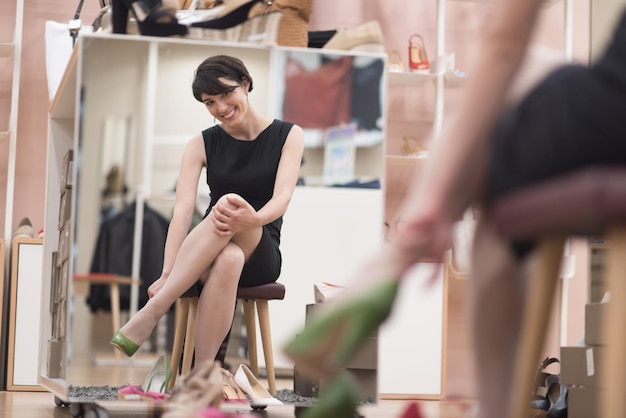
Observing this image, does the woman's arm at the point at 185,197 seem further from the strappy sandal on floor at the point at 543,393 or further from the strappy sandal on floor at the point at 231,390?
the strappy sandal on floor at the point at 543,393

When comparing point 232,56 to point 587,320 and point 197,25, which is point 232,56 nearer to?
point 197,25

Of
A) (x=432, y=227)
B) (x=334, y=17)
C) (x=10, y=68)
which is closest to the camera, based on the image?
(x=432, y=227)

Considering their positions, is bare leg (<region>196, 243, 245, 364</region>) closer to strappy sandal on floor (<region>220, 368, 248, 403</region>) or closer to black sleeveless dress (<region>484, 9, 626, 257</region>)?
strappy sandal on floor (<region>220, 368, 248, 403</region>)

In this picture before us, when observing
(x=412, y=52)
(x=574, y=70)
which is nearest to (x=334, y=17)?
(x=412, y=52)

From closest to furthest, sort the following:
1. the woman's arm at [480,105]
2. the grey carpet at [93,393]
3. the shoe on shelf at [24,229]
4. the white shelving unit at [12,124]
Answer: the woman's arm at [480,105]
the grey carpet at [93,393]
the shoe on shelf at [24,229]
the white shelving unit at [12,124]

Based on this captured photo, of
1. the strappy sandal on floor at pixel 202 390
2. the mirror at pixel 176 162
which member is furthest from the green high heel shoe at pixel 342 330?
the mirror at pixel 176 162

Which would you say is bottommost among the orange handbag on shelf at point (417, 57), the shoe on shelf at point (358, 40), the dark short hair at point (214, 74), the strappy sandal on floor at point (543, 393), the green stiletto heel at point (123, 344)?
the strappy sandal on floor at point (543, 393)

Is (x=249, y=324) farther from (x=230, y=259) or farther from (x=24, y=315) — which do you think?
(x=24, y=315)

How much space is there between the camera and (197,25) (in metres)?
2.34

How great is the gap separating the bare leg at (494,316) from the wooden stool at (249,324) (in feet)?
4.58

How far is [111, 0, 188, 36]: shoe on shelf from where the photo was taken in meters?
2.26

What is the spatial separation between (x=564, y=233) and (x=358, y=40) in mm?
2017

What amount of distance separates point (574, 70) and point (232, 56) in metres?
1.51

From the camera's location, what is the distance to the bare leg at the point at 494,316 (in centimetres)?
96
